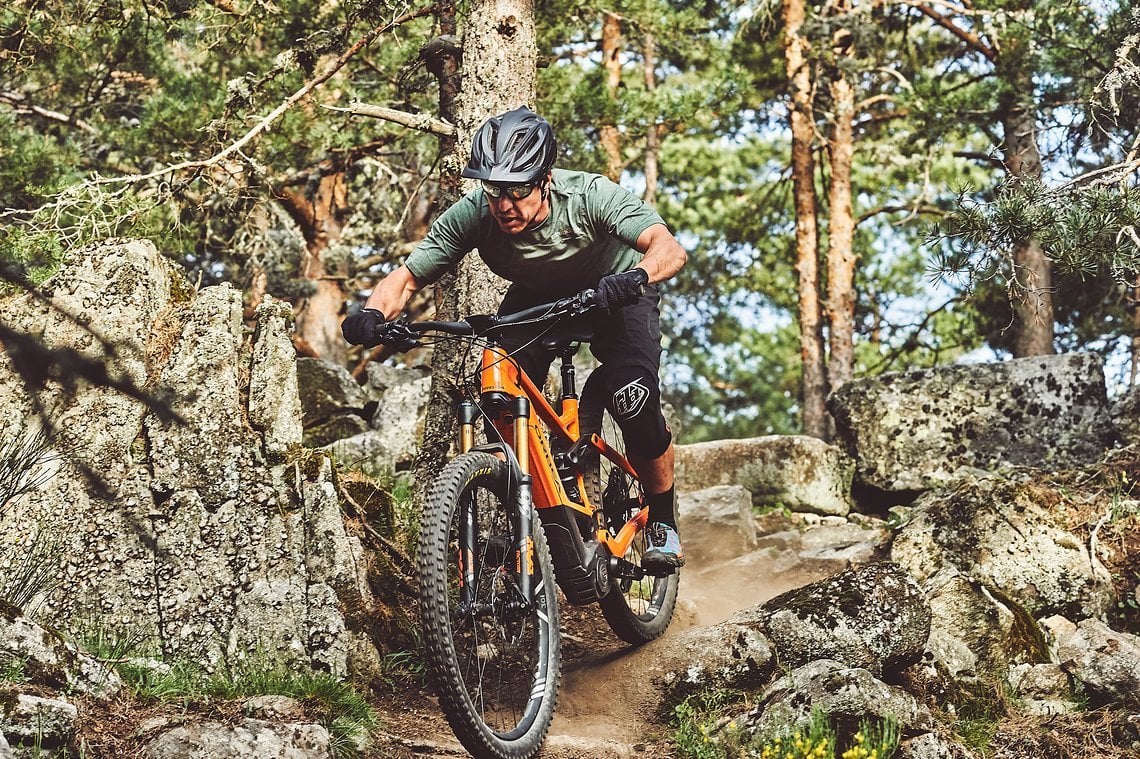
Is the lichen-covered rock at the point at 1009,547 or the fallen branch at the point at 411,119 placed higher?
the fallen branch at the point at 411,119

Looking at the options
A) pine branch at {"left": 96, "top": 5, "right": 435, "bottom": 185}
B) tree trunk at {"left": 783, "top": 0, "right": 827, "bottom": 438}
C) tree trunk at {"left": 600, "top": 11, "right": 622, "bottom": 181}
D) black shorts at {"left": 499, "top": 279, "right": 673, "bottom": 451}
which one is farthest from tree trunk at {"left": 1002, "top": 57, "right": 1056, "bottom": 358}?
black shorts at {"left": 499, "top": 279, "right": 673, "bottom": 451}

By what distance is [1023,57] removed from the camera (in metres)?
12.6

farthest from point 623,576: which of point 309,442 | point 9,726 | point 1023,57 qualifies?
point 1023,57

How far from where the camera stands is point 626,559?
6.28 m

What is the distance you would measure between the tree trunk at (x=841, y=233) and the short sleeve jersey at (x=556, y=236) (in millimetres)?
12113

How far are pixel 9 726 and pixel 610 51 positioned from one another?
17374mm

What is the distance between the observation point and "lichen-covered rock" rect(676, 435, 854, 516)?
12102 mm

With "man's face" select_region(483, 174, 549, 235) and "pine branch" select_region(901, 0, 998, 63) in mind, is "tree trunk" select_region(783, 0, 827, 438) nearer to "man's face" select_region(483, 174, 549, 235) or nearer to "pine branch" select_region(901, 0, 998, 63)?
"pine branch" select_region(901, 0, 998, 63)

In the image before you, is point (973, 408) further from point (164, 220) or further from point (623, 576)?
point (164, 220)

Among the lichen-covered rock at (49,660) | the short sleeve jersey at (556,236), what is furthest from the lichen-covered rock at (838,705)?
the lichen-covered rock at (49,660)

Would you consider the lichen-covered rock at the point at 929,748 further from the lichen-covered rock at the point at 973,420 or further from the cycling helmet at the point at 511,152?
the lichen-covered rock at the point at 973,420

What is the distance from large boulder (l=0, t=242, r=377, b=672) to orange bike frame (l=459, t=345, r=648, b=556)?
1228 millimetres

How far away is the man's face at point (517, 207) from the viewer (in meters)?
4.92

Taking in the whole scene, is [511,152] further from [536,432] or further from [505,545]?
[505,545]
